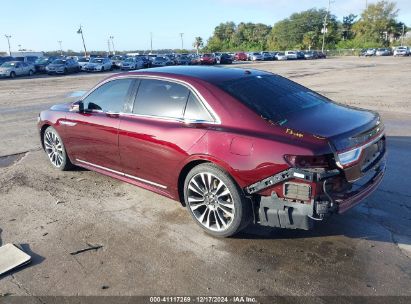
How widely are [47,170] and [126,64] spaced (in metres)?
39.2

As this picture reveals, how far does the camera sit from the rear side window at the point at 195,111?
4.11 metres

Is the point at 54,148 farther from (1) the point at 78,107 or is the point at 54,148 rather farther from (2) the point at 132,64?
(2) the point at 132,64

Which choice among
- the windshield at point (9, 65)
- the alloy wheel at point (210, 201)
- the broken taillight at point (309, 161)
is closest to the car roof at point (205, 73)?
the alloy wheel at point (210, 201)

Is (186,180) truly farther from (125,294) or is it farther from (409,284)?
(409,284)

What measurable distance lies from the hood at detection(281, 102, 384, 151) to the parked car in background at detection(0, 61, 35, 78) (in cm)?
3660

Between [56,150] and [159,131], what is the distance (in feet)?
8.94

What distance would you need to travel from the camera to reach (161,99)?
4.61 metres

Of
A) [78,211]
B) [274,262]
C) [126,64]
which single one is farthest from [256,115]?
[126,64]

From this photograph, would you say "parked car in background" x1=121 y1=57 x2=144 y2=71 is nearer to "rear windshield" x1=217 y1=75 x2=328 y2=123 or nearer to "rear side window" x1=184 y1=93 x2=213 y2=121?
"rear windshield" x1=217 y1=75 x2=328 y2=123

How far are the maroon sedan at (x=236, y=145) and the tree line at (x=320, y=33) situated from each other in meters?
101

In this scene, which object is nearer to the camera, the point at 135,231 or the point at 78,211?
the point at 135,231

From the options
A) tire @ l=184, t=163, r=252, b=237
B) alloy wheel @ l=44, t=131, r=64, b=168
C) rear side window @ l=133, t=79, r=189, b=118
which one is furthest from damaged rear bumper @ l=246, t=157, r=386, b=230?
alloy wheel @ l=44, t=131, r=64, b=168

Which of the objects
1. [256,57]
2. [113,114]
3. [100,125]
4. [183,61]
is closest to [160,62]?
[183,61]

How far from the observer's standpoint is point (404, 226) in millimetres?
4223
